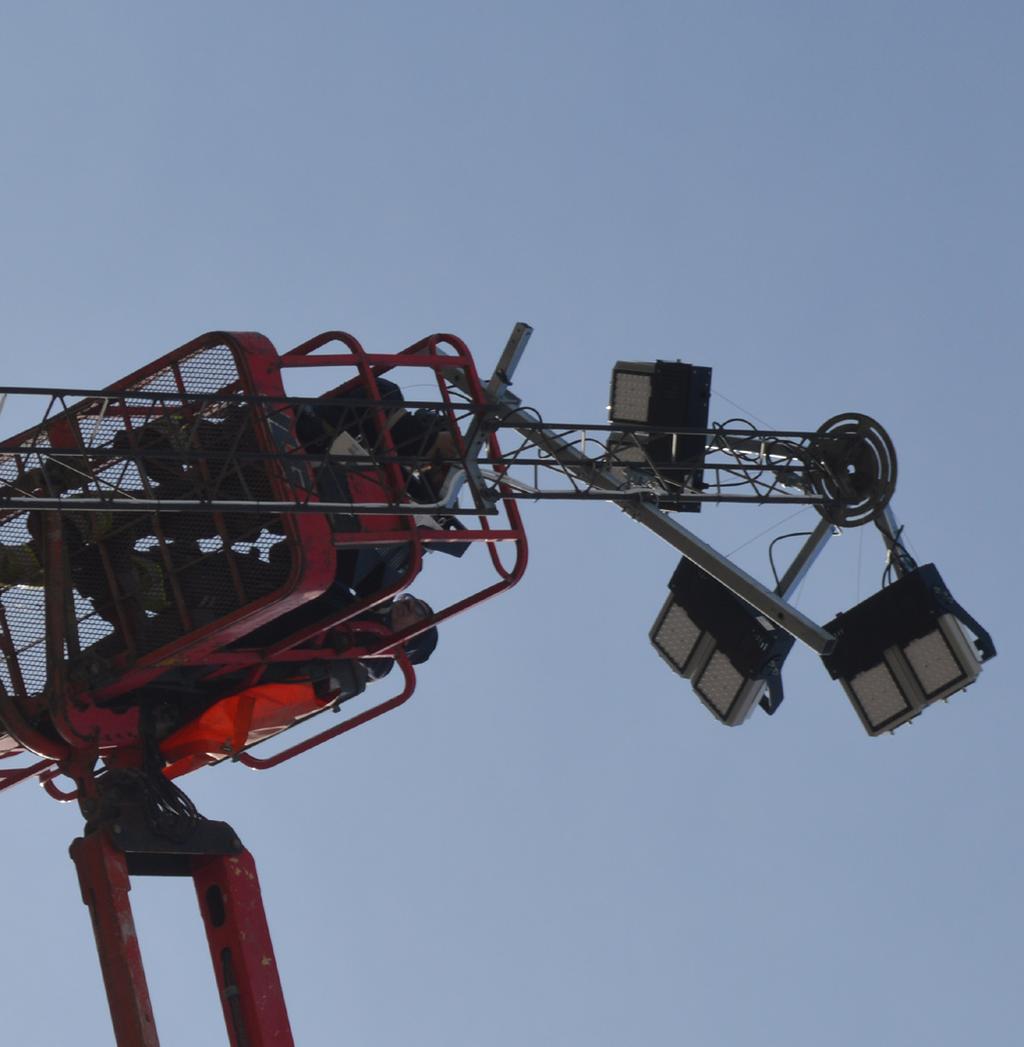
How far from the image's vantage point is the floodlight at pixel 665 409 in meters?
18.1

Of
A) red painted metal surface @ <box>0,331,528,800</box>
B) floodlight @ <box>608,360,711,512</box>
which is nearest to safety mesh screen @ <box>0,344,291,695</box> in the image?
red painted metal surface @ <box>0,331,528,800</box>

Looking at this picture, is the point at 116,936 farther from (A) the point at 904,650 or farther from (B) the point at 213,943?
(A) the point at 904,650

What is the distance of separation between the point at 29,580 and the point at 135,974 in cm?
290

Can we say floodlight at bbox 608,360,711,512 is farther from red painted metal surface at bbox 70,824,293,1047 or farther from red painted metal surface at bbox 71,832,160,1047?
red painted metal surface at bbox 71,832,160,1047

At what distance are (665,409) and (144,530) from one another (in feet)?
13.1

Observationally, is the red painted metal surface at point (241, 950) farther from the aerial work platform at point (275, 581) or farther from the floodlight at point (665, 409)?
the floodlight at point (665, 409)

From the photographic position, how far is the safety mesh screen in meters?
16.5

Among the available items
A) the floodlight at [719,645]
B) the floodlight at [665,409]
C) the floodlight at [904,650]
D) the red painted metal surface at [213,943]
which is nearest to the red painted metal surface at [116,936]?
the red painted metal surface at [213,943]

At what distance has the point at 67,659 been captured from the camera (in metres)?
17.0

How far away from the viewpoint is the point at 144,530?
17.0 metres

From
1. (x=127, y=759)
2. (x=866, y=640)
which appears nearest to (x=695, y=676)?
(x=866, y=640)

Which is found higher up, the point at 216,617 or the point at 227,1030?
the point at 216,617

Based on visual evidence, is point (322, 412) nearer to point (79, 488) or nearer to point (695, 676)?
point (79, 488)

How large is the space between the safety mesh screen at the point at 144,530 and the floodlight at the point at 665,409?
3.04 m
